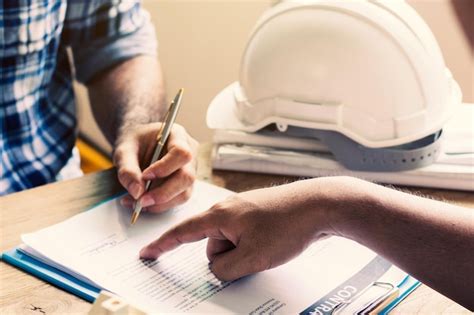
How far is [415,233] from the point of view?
2.45 feet

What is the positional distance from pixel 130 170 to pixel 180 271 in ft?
0.65

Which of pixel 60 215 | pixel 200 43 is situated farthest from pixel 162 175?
pixel 200 43

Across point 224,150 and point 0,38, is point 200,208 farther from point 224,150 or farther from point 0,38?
point 0,38

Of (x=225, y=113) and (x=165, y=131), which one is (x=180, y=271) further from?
(x=225, y=113)

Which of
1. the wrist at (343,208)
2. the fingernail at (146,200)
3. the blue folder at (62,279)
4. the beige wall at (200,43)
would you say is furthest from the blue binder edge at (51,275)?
the beige wall at (200,43)

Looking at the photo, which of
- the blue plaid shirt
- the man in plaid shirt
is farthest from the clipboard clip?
the blue plaid shirt

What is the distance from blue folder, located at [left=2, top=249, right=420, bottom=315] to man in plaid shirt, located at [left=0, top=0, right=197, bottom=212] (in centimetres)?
37

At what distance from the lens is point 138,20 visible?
1.44 metres

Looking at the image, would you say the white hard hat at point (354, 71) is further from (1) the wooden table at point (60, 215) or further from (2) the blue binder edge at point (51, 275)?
(2) the blue binder edge at point (51, 275)

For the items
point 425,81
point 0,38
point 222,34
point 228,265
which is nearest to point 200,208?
point 228,265

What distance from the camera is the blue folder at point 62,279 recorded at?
0.76m

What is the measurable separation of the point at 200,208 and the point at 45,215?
8.4 inches

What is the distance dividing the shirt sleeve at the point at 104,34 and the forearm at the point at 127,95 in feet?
0.07

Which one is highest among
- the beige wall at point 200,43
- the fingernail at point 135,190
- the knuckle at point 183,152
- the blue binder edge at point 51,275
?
the knuckle at point 183,152
